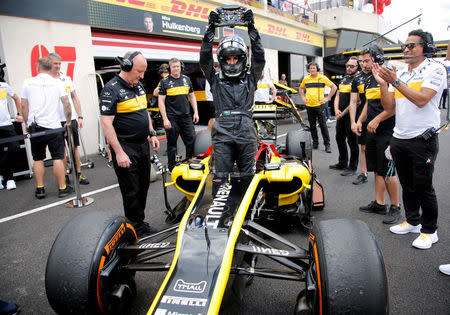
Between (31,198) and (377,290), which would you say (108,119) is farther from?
(31,198)

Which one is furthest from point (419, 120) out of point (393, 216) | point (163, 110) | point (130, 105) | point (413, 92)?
point (163, 110)

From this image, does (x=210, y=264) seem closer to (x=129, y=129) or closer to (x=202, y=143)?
(x=129, y=129)

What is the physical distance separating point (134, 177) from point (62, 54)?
224 inches

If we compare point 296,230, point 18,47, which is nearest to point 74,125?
point 18,47

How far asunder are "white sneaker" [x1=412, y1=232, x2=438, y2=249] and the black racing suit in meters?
1.70

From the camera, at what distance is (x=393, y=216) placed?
3.79 metres

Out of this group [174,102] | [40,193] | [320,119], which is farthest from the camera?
[320,119]

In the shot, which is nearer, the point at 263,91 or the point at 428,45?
the point at 428,45

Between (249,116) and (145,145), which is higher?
(249,116)

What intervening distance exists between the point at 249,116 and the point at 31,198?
3.81m

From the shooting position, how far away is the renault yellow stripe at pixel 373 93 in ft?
13.9

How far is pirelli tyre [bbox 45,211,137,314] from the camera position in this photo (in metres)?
1.91

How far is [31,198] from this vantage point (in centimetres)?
504

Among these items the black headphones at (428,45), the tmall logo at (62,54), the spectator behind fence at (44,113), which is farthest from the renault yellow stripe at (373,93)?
the tmall logo at (62,54)
